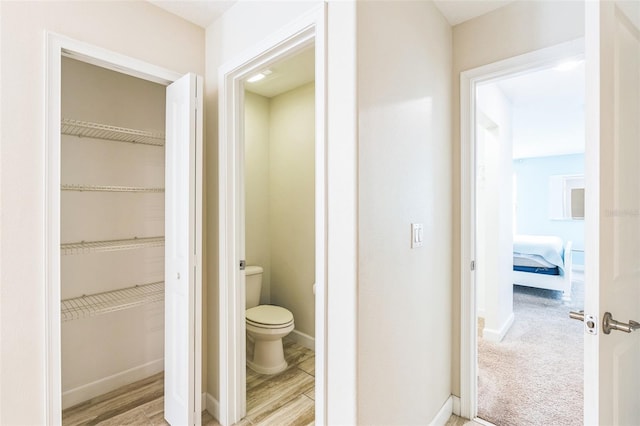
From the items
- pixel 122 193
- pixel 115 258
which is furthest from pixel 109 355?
pixel 122 193

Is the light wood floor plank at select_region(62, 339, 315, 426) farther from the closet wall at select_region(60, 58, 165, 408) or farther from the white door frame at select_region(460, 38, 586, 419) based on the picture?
the white door frame at select_region(460, 38, 586, 419)

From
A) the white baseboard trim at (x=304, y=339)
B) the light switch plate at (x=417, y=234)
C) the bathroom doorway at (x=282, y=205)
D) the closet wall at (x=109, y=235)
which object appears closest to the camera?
the light switch plate at (x=417, y=234)

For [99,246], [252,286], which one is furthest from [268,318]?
[99,246]

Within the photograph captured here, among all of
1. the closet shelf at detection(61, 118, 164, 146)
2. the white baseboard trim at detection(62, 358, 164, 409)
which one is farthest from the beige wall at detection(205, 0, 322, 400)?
the white baseboard trim at detection(62, 358, 164, 409)

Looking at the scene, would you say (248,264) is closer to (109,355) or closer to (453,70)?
(109,355)

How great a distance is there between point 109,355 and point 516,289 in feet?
18.4

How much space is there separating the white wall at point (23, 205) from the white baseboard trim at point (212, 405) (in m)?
0.84

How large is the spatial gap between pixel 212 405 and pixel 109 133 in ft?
6.26

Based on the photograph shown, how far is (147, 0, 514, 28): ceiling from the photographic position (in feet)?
5.83

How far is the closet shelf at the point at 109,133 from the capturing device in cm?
190

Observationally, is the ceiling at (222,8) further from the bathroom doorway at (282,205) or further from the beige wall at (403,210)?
the bathroom doorway at (282,205)

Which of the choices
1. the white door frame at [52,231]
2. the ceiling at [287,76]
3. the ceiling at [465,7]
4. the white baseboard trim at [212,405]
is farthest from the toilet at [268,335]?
the ceiling at [465,7]

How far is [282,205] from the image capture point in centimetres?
318
